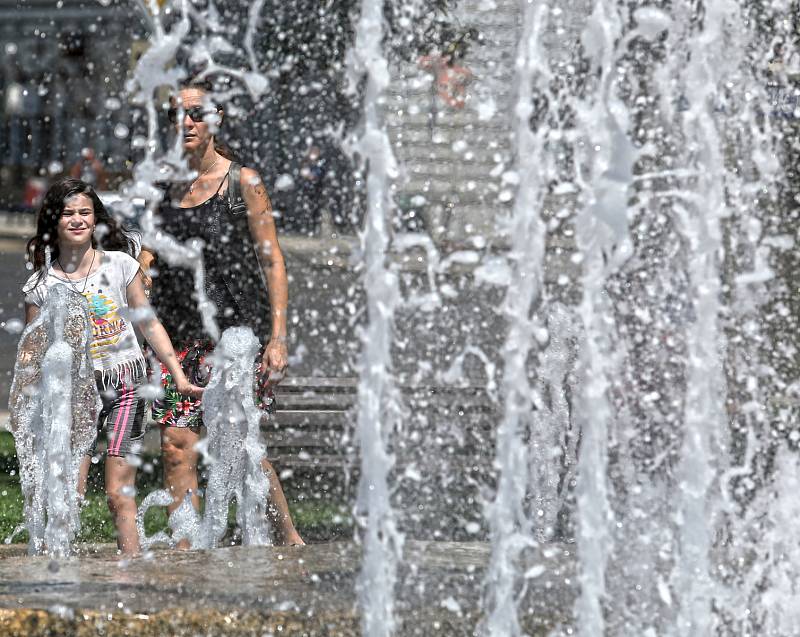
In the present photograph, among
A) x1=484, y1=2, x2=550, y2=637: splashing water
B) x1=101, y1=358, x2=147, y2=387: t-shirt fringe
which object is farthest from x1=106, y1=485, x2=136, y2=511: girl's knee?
x1=484, y1=2, x2=550, y2=637: splashing water

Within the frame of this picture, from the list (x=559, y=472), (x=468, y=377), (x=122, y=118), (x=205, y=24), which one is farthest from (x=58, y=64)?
(x=559, y=472)

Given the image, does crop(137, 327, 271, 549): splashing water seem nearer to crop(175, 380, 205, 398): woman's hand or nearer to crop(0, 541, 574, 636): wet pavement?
crop(175, 380, 205, 398): woman's hand

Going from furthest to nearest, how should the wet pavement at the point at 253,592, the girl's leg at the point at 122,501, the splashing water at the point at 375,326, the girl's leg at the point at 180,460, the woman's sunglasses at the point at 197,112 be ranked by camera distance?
the girl's leg at the point at 180,460
the woman's sunglasses at the point at 197,112
the girl's leg at the point at 122,501
the splashing water at the point at 375,326
the wet pavement at the point at 253,592

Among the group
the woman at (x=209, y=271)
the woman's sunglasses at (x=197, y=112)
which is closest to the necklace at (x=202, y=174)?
the woman at (x=209, y=271)

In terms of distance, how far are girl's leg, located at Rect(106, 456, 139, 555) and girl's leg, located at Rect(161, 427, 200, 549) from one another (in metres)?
0.15

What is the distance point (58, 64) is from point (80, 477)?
20.5 metres

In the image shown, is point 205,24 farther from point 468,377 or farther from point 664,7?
point 664,7

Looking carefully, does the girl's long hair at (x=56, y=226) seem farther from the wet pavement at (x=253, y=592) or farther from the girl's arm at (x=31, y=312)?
the wet pavement at (x=253, y=592)

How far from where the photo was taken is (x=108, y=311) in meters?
4.12

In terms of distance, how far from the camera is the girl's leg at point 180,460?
13.9 feet

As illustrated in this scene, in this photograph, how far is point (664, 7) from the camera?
22.9ft

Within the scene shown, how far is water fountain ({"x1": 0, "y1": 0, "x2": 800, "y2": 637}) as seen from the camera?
10.7ft

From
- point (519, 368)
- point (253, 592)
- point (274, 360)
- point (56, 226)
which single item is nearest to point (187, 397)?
point (274, 360)

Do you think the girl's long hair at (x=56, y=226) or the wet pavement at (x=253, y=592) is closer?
the wet pavement at (x=253, y=592)
